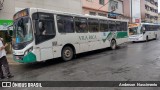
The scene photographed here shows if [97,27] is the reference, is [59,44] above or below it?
below

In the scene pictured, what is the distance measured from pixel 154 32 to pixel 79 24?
21.3 meters

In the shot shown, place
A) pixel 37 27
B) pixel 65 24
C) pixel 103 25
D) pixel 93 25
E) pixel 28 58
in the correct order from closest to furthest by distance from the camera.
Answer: pixel 28 58 → pixel 37 27 → pixel 65 24 → pixel 93 25 → pixel 103 25

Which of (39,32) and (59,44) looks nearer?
(39,32)

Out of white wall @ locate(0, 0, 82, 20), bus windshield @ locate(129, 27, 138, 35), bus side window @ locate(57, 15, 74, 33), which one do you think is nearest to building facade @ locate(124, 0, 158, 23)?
bus windshield @ locate(129, 27, 138, 35)

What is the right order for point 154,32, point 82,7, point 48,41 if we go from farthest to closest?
point 154,32
point 82,7
point 48,41

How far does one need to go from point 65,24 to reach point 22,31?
2780mm

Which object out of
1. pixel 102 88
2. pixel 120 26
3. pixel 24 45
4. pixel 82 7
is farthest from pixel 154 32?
pixel 102 88

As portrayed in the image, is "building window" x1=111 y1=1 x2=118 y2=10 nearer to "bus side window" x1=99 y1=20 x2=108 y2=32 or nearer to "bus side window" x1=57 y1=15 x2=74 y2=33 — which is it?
"bus side window" x1=99 y1=20 x2=108 y2=32

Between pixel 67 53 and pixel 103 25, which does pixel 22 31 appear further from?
pixel 103 25

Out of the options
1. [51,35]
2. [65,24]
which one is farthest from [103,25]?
[51,35]

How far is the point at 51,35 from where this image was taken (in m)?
10.9

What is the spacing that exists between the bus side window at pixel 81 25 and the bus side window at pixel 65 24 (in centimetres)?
51

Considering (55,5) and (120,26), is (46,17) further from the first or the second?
(55,5)

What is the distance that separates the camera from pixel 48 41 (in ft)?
35.0
